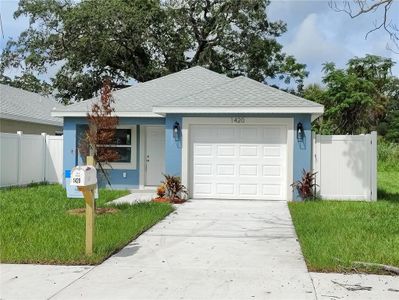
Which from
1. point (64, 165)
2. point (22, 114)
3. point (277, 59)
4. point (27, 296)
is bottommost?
point (27, 296)

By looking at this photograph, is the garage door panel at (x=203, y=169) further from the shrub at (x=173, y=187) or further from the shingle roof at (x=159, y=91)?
the shingle roof at (x=159, y=91)

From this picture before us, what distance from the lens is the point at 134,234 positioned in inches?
→ 355

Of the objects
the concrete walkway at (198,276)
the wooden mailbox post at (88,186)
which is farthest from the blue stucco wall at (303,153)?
the wooden mailbox post at (88,186)

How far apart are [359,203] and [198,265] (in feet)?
25.5

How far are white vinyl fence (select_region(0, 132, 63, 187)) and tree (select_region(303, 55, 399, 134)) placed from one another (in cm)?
1904

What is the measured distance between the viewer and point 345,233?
356 inches

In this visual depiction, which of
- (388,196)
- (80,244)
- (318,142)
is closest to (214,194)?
(318,142)

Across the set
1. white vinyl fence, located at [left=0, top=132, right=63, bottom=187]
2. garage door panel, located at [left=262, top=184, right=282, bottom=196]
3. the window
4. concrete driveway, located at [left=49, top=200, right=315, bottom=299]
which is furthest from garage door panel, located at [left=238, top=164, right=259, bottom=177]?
white vinyl fence, located at [left=0, top=132, right=63, bottom=187]

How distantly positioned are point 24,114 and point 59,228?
44.5ft

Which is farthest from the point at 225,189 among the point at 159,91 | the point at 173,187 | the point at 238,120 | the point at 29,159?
the point at 29,159

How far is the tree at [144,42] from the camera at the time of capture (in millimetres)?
30156

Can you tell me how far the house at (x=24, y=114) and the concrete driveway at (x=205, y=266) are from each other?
12.2 metres

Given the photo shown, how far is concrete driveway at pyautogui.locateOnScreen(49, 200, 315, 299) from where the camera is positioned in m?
5.83

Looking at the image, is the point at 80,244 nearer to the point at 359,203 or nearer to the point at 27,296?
the point at 27,296
